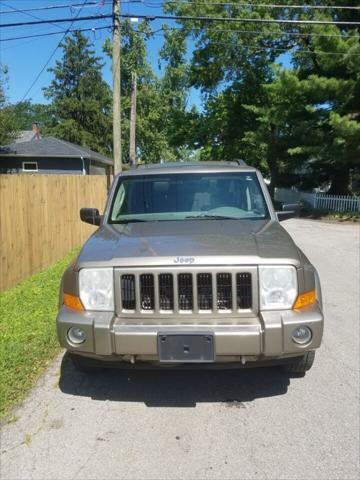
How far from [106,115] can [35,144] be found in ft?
93.2

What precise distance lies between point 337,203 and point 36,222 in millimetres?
16493

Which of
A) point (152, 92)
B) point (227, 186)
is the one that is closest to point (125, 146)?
point (152, 92)

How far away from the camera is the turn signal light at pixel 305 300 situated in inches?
126

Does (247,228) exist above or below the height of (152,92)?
below

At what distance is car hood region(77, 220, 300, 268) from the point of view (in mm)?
3156

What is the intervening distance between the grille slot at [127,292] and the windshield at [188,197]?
1.27m

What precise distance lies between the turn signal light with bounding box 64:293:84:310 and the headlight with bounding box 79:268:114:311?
32 millimetres

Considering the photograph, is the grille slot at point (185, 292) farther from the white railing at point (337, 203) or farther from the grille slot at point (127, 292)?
the white railing at point (337, 203)

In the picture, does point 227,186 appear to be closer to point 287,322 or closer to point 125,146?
point 287,322

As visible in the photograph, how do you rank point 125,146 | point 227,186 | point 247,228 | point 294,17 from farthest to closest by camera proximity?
1. point 125,146
2. point 294,17
3. point 227,186
4. point 247,228

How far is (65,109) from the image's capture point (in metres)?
55.2

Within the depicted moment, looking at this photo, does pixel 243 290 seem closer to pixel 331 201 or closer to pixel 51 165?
pixel 331 201

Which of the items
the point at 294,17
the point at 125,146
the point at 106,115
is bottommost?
the point at 125,146

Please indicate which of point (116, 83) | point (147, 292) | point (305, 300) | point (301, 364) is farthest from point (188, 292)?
point (116, 83)
